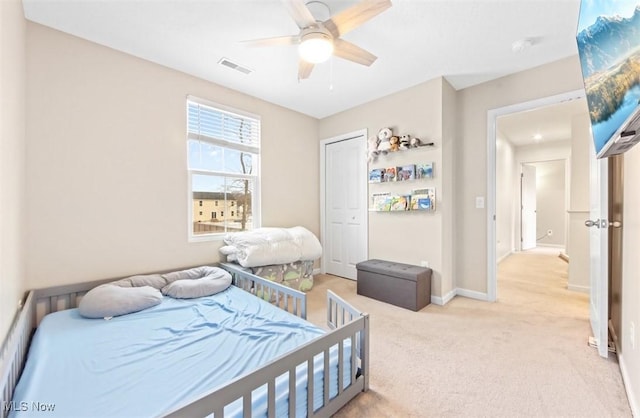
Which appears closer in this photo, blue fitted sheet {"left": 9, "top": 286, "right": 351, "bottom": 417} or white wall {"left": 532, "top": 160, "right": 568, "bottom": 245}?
blue fitted sheet {"left": 9, "top": 286, "right": 351, "bottom": 417}

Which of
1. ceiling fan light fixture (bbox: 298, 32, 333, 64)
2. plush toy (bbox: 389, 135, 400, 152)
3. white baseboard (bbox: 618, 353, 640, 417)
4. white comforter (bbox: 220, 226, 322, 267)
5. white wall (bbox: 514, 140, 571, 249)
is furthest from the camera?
white wall (bbox: 514, 140, 571, 249)

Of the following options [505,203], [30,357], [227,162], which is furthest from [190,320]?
[505,203]

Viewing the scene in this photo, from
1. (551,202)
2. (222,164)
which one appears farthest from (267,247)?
(551,202)

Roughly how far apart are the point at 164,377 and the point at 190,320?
0.68 meters

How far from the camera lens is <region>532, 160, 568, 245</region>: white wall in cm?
677

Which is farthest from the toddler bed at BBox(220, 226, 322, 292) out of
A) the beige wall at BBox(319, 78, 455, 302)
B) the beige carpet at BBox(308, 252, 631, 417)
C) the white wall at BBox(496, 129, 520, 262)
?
the white wall at BBox(496, 129, 520, 262)

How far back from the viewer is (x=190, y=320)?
198 centimetres

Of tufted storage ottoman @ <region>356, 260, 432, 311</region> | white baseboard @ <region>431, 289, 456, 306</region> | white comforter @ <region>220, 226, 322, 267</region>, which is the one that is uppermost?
white comforter @ <region>220, 226, 322, 267</region>

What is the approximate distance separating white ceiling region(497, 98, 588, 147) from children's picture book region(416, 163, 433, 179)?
61.6 inches

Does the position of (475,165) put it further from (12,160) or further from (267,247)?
(12,160)

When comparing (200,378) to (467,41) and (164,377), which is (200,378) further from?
(467,41)

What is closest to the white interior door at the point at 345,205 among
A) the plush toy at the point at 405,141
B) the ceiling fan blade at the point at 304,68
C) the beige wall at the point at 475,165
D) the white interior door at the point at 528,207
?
the plush toy at the point at 405,141

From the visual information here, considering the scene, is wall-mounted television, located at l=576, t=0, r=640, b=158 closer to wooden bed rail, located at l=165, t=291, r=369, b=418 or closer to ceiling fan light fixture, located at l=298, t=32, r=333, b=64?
ceiling fan light fixture, located at l=298, t=32, r=333, b=64

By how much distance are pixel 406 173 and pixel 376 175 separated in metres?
0.44
